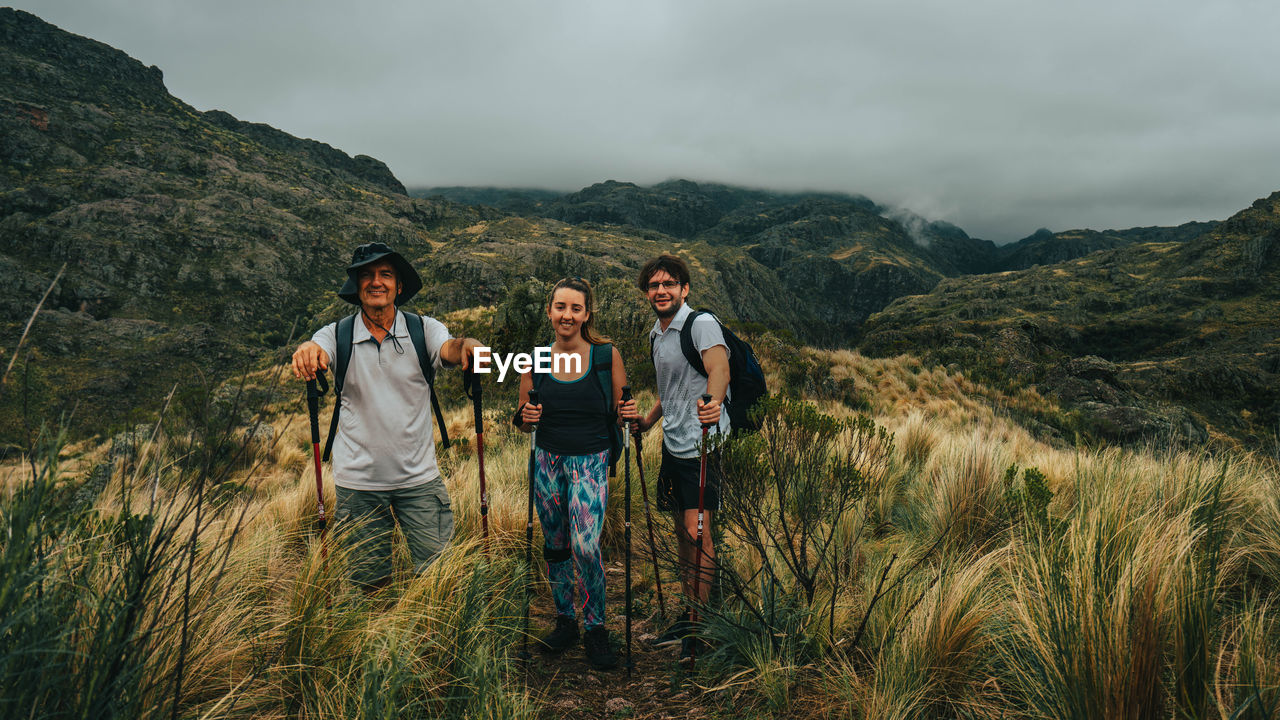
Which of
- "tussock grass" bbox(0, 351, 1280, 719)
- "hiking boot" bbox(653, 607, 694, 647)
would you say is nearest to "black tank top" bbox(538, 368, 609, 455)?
"tussock grass" bbox(0, 351, 1280, 719)

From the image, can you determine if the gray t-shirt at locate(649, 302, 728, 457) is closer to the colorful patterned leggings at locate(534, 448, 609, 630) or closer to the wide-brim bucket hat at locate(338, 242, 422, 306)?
the colorful patterned leggings at locate(534, 448, 609, 630)

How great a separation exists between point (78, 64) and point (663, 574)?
661 ft

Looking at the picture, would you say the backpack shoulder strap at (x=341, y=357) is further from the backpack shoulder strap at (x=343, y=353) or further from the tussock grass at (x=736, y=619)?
the tussock grass at (x=736, y=619)

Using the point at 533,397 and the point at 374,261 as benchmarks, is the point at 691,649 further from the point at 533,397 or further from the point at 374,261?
the point at 374,261

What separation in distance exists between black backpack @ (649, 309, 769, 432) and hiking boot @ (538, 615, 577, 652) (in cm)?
168

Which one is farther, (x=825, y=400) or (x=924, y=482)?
(x=825, y=400)

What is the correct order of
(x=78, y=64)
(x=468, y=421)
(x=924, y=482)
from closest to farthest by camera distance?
(x=924, y=482) → (x=468, y=421) → (x=78, y=64)

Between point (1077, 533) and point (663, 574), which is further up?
point (1077, 533)

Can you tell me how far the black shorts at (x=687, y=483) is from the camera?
3.43 m

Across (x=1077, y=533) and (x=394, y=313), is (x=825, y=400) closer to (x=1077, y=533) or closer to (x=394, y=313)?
(x=1077, y=533)

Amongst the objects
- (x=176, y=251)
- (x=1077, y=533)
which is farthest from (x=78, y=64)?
(x=1077, y=533)

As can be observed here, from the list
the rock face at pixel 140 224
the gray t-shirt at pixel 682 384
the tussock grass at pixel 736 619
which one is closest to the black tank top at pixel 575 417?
the gray t-shirt at pixel 682 384

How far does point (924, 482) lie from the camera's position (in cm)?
553

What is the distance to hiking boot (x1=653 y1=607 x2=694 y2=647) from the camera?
3346 mm
